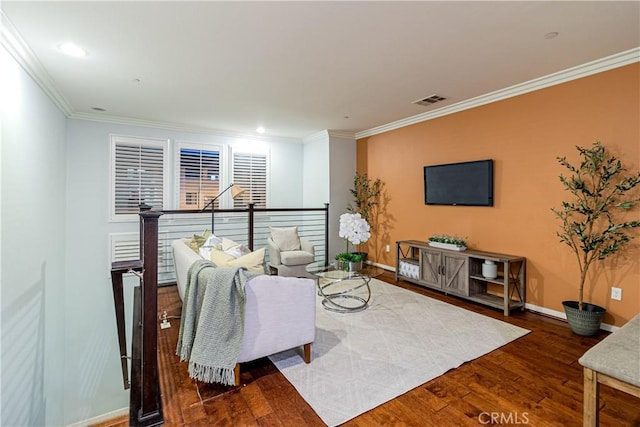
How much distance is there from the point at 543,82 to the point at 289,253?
3881mm

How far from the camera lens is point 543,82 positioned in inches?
133

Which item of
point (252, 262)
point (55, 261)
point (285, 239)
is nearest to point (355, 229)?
point (252, 262)

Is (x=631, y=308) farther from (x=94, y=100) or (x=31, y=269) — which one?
(x=94, y=100)

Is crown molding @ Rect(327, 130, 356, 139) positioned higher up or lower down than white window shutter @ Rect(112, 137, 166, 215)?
higher up

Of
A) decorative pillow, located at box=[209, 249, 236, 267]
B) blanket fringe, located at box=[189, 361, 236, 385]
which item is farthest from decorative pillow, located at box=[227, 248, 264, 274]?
blanket fringe, located at box=[189, 361, 236, 385]

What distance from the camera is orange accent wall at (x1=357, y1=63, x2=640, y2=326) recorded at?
288 centimetres

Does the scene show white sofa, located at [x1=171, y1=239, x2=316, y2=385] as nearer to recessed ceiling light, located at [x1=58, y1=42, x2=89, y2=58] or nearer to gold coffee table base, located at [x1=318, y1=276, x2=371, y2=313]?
gold coffee table base, located at [x1=318, y1=276, x2=371, y2=313]

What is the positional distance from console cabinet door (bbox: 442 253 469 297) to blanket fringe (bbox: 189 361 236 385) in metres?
2.99

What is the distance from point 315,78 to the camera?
3.35 metres

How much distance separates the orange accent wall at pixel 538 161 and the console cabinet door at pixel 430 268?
517 mm

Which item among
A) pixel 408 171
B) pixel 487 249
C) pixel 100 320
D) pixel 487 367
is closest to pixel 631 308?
pixel 487 249

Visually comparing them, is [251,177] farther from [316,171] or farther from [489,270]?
[489,270]

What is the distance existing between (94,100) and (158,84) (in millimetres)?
1290

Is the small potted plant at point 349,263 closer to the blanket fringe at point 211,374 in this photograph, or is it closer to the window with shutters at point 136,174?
the blanket fringe at point 211,374
